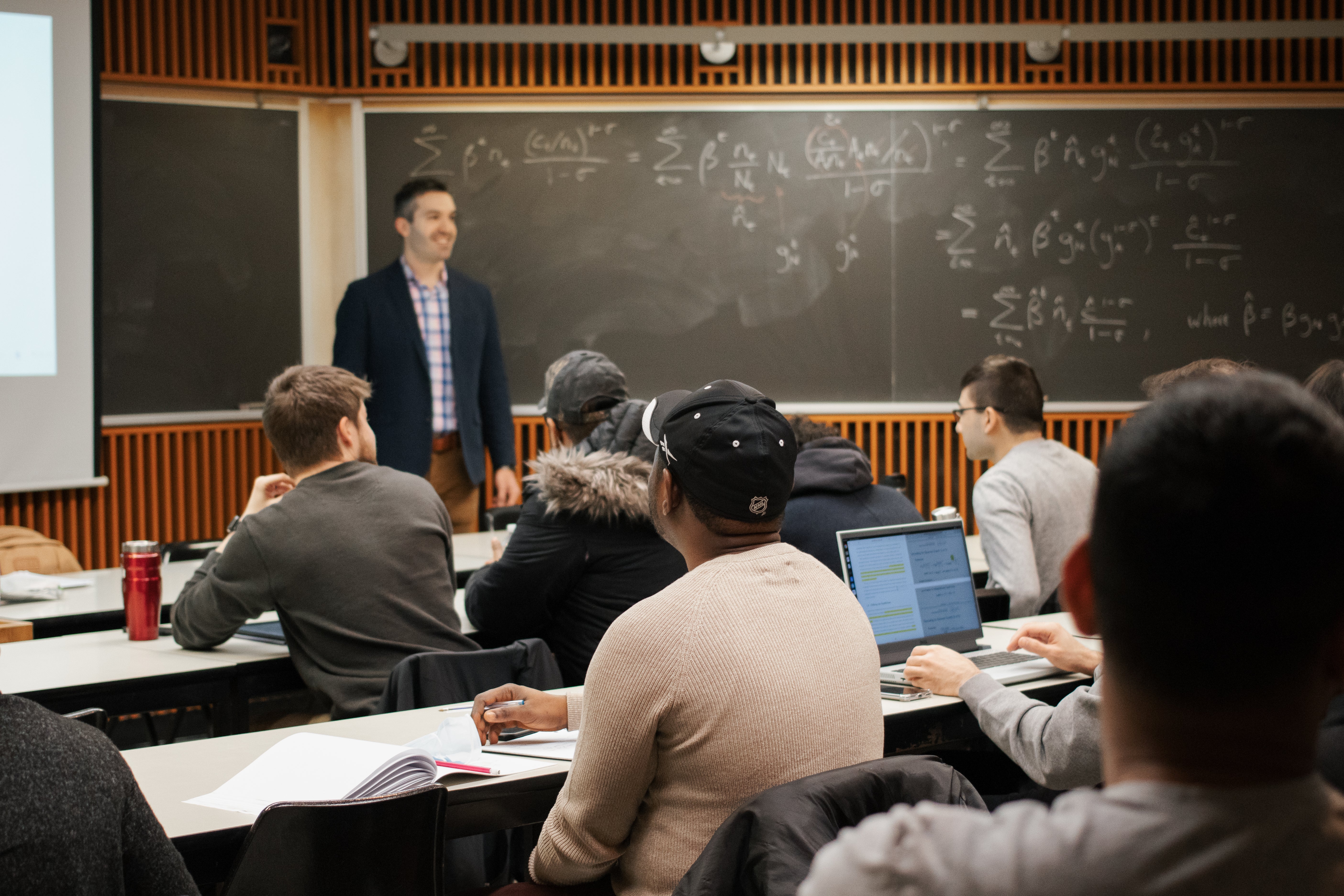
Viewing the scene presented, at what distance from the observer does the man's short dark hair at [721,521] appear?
1.77 m

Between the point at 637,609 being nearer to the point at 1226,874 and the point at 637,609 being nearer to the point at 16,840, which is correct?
the point at 16,840

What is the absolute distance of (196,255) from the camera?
5.68 metres

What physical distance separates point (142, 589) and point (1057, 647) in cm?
215

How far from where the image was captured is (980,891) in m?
0.68

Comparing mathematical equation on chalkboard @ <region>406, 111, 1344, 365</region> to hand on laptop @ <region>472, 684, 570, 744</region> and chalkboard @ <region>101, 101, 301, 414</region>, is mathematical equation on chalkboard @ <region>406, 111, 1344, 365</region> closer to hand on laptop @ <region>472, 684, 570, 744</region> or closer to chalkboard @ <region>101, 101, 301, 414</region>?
chalkboard @ <region>101, 101, 301, 414</region>

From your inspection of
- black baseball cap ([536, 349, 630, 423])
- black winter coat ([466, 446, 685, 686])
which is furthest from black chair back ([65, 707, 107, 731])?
black baseball cap ([536, 349, 630, 423])

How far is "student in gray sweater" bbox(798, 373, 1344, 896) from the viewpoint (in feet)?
2.16

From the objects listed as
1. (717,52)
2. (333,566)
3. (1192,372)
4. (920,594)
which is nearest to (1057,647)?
(920,594)

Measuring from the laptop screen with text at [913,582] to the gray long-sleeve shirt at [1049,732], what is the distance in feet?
2.02

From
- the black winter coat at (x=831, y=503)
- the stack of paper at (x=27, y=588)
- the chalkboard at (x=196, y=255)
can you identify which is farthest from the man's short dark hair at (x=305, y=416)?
the chalkboard at (x=196, y=255)

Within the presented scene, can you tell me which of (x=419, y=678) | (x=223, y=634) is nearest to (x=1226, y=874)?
(x=419, y=678)

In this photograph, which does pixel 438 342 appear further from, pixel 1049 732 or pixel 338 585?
pixel 1049 732

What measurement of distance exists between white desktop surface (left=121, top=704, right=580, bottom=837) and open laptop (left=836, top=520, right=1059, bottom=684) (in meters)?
0.94

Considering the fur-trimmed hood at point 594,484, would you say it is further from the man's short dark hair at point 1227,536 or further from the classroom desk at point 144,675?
the man's short dark hair at point 1227,536
